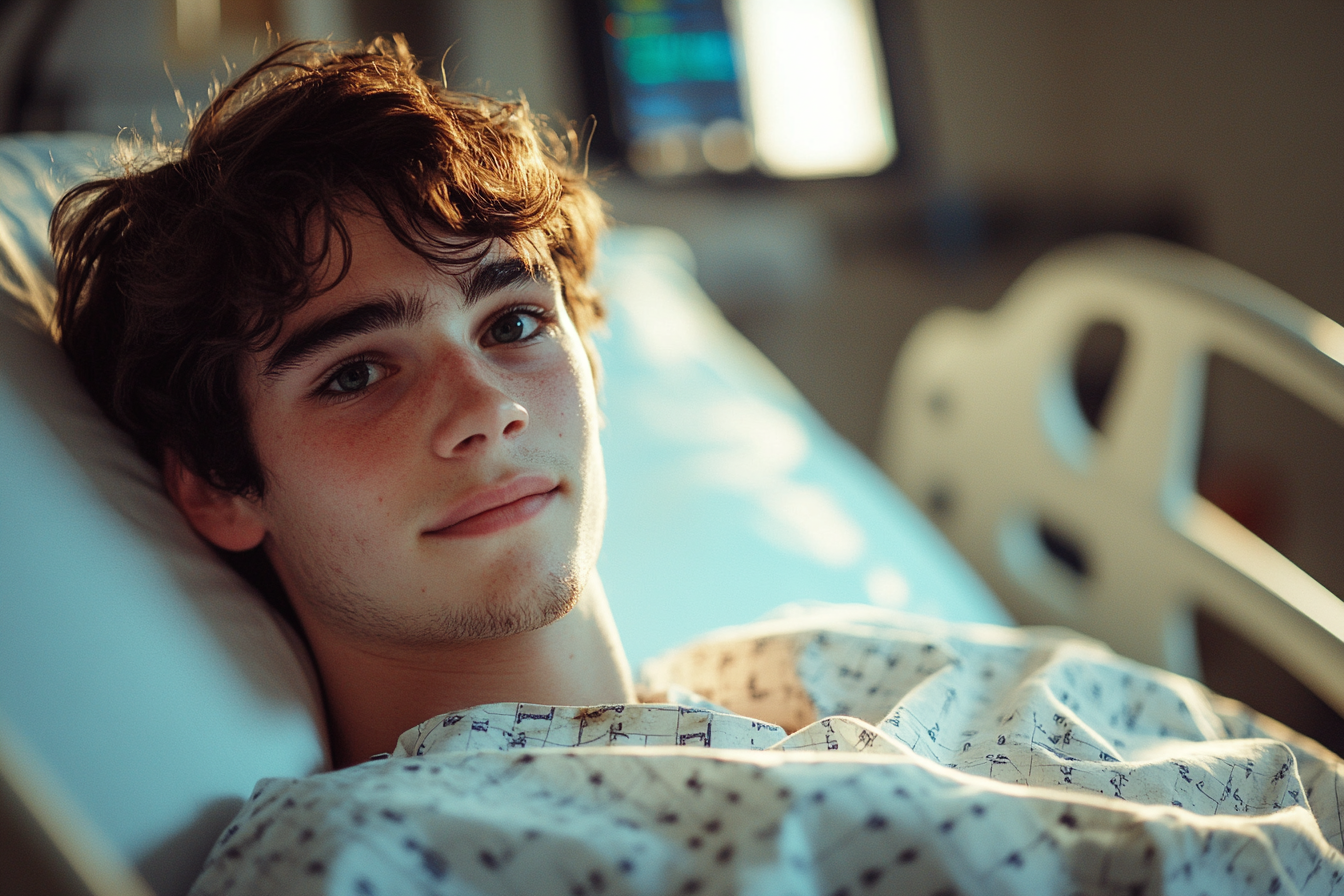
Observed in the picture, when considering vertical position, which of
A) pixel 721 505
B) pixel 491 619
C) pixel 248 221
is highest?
pixel 248 221

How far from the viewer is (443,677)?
0.79 m

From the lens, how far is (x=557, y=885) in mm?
528

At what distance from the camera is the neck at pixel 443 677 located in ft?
2.60

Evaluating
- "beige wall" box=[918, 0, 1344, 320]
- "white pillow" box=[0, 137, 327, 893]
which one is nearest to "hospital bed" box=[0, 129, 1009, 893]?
"white pillow" box=[0, 137, 327, 893]

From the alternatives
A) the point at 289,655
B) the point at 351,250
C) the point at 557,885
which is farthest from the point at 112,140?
the point at 557,885

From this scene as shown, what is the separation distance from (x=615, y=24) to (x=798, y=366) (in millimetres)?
939

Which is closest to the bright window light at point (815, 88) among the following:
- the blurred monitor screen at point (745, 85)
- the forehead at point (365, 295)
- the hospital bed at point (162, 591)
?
the blurred monitor screen at point (745, 85)

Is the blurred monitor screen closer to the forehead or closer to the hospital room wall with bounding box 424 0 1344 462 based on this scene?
the hospital room wall with bounding box 424 0 1344 462

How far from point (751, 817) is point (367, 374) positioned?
0.43m

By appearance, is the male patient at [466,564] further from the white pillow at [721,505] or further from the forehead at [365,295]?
the white pillow at [721,505]

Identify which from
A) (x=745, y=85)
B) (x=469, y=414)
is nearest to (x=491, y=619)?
(x=469, y=414)

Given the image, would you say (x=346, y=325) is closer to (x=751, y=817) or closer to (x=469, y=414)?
(x=469, y=414)

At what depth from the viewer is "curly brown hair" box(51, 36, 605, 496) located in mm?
735

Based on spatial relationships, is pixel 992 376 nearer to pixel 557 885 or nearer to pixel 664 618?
pixel 664 618
